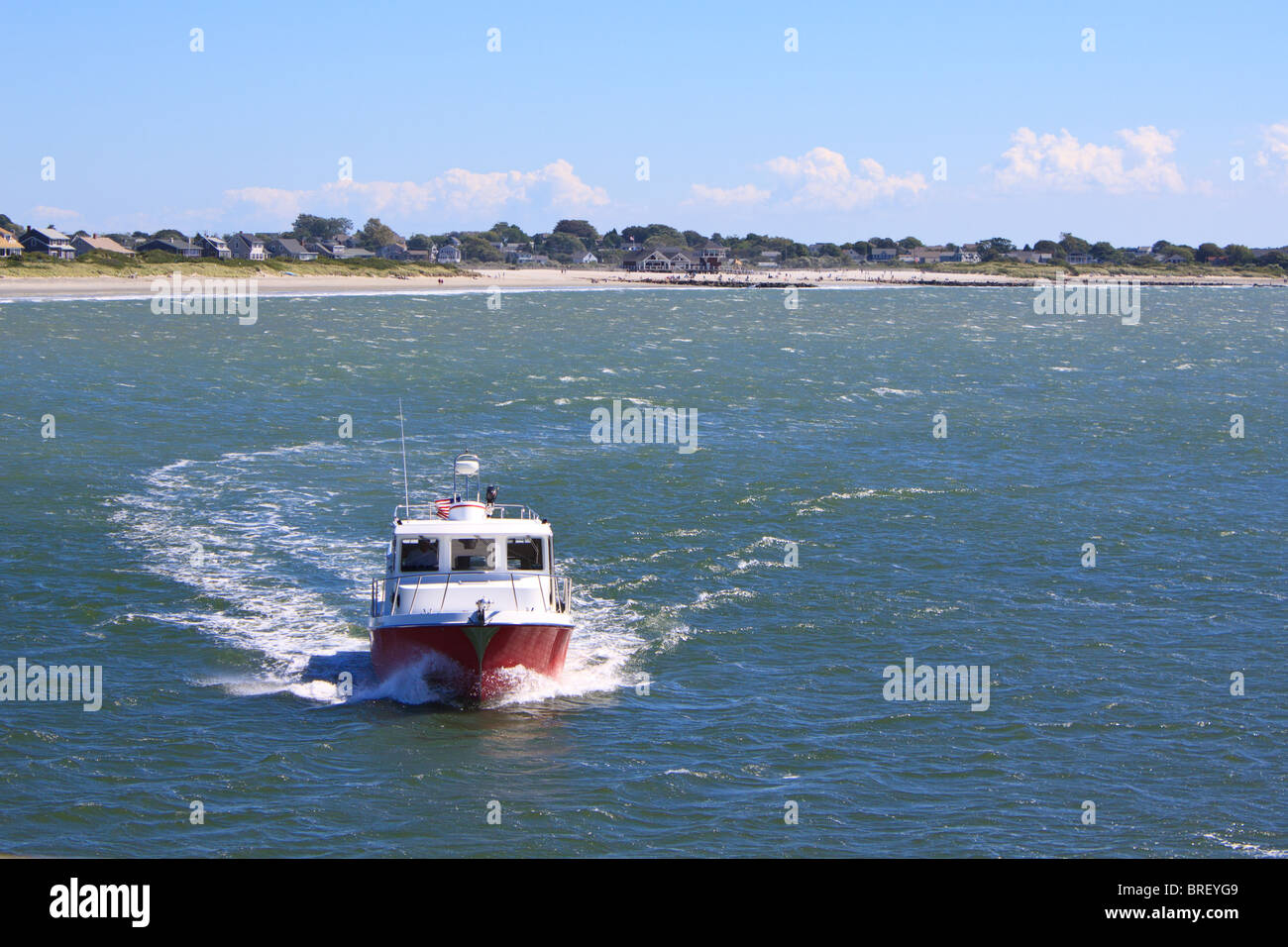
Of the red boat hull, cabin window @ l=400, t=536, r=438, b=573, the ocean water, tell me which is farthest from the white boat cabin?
the ocean water

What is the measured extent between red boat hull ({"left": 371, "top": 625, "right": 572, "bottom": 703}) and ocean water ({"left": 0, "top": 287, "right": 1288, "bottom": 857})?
538mm

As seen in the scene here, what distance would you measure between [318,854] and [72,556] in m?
18.1

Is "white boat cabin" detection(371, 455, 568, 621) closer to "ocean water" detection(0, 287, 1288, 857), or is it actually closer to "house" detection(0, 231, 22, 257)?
"ocean water" detection(0, 287, 1288, 857)

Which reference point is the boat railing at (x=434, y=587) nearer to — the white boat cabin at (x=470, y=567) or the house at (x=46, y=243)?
the white boat cabin at (x=470, y=567)

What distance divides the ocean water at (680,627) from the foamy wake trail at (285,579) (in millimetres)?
129

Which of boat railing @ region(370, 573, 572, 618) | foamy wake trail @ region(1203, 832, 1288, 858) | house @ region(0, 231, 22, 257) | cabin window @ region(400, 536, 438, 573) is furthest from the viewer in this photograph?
house @ region(0, 231, 22, 257)

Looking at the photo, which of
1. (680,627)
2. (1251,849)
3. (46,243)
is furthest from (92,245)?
(1251,849)

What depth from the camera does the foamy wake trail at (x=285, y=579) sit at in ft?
80.5

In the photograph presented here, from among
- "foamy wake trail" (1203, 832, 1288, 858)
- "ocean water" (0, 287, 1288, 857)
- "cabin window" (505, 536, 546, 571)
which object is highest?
"cabin window" (505, 536, 546, 571)

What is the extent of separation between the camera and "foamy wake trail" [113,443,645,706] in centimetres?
2455

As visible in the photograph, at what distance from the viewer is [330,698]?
23625mm

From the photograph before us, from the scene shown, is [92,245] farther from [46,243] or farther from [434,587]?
[434,587]
